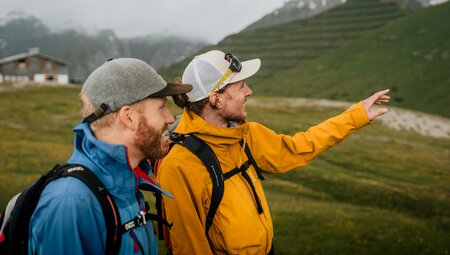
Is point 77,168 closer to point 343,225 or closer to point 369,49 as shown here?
point 343,225

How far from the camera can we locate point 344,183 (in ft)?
102

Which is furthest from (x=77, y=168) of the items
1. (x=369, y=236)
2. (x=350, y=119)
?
(x=369, y=236)

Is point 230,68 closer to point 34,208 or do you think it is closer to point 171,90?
point 171,90

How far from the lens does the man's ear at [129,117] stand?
4.43 meters

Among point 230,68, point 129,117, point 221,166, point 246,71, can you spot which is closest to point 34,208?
point 129,117

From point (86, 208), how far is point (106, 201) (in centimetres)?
23

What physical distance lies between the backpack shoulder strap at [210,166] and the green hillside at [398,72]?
13035 cm

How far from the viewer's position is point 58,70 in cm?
12775

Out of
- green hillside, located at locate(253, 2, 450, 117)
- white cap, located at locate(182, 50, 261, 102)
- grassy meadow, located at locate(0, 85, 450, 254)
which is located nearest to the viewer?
white cap, located at locate(182, 50, 261, 102)

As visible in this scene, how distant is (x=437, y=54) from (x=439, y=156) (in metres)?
131

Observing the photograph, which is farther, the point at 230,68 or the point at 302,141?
the point at 302,141

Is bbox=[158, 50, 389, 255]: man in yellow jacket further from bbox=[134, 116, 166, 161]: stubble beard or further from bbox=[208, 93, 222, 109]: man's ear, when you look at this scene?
bbox=[134, 116, 166, 161]: stubble beard

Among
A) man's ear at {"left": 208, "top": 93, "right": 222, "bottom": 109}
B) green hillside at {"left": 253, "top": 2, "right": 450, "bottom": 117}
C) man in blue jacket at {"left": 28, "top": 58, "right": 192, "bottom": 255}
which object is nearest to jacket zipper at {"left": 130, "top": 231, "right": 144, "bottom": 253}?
man in blue jacket at {"left": 28, "top": 58, "right": 192, "bottom": 255}

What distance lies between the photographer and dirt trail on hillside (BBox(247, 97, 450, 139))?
64938 mm
